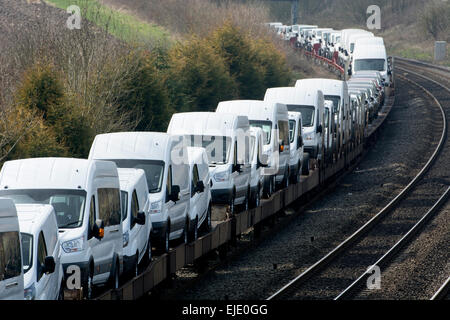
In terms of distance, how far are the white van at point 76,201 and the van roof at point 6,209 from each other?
112 inches

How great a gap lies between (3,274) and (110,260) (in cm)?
399

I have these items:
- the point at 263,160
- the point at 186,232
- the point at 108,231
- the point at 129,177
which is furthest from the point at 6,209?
the point at 263,160

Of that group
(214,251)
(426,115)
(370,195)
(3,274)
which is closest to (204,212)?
(214,251)

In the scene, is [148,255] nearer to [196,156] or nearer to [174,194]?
[174,194]

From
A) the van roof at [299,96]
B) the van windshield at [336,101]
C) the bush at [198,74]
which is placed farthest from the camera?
the bush at [198,74]

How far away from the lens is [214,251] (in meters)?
21.0

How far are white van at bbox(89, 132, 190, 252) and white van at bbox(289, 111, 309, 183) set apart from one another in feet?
30.5

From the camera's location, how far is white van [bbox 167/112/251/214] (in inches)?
834

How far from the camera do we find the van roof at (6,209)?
34.0 ft

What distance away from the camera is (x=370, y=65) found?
57500 mm

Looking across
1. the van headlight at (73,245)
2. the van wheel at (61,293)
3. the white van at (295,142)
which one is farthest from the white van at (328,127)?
the van wheel at (61,293)

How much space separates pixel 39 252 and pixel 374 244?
488 inches

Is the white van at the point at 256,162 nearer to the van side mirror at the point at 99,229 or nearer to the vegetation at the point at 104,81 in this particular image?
the vegetation at the point at 104,81
